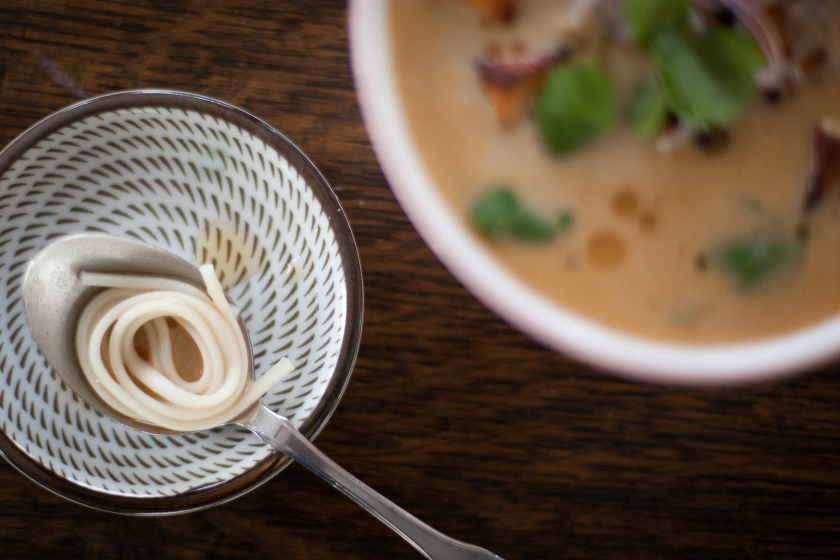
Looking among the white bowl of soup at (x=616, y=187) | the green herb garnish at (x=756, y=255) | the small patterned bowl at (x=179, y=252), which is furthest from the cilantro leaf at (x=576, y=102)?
the small patterned bowl at (x=179, y=252)

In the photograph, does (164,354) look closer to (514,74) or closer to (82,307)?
(82,307)

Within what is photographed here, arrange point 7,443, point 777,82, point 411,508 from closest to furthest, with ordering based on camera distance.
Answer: point 777,82
point 7,443
point 411,508

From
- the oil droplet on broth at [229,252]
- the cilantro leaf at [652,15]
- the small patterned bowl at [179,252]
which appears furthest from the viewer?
the oil droplet on broth at [229,252]

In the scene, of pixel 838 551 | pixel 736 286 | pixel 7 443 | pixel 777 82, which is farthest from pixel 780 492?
pixel 7 443

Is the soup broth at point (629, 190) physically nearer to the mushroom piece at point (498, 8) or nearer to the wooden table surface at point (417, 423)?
the mushroom piece at point (498, 8)

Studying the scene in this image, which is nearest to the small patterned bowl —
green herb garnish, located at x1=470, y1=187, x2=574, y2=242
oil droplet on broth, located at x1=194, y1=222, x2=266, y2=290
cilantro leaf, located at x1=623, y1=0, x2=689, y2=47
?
oil droplet on broth, located at x1=194, y1=222, x2=266, y2=290

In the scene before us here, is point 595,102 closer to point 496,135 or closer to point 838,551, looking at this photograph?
point 496,135
